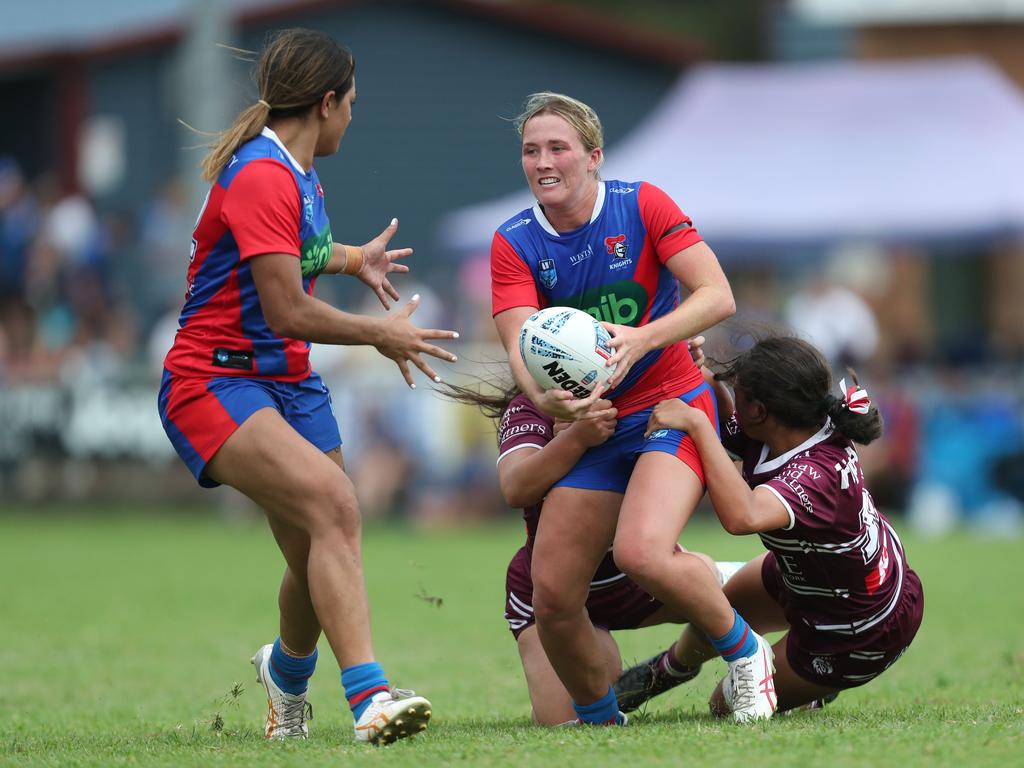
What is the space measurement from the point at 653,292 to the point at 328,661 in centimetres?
377

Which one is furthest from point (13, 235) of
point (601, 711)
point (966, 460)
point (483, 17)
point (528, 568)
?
point (601, 711)

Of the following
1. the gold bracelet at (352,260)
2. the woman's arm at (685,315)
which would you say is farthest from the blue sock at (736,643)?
the gold bracelet at (352,260)

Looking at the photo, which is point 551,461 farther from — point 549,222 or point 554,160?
point 554,160

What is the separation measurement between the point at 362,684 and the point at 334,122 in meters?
1.89

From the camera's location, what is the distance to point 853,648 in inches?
222

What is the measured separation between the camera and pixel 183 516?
16766mm

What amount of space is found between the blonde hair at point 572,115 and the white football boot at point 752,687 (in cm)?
186

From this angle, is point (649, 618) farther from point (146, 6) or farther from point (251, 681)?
point (146, 6)

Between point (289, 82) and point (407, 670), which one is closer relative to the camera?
point (289, 82)

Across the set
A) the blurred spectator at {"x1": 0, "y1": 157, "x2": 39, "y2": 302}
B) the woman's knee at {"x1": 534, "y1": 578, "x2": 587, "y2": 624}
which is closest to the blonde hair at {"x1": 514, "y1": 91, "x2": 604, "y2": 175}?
the woman's knee at {"x1": 534, "y1": 578, "x2": 587, "y2": 624}

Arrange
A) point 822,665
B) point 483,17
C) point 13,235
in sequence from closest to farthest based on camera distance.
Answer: point 822,665, point 13,235, point 483,17

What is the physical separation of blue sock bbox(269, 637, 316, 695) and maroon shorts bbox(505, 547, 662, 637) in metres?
0.91

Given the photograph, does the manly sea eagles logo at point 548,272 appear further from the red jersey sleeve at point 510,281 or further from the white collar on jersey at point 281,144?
the white collar on jersey at point 281,144

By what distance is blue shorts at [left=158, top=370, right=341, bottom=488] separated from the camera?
Result: 206 inches
